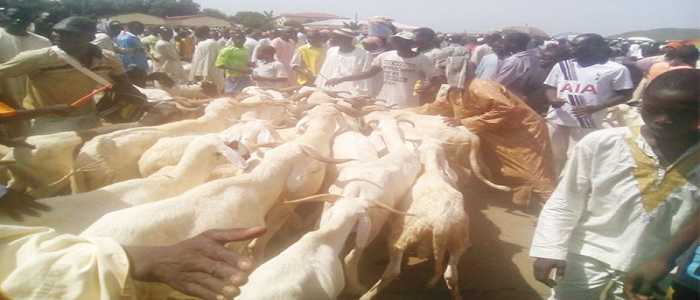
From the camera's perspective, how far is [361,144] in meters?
4.45

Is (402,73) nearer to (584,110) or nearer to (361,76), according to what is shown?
(361,76)

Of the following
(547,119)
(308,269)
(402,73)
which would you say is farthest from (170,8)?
(308,269)

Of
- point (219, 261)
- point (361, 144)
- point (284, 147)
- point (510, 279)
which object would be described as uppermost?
point (219, 261)

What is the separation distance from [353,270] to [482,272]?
5.05 feet

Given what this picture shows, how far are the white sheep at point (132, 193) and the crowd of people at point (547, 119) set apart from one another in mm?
846

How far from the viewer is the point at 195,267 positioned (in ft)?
5.27

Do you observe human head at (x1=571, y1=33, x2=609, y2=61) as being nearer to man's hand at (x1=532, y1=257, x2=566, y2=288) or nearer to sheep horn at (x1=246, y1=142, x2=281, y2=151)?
man's hand at (x1=532, y1=257, x2=566, y2=288)

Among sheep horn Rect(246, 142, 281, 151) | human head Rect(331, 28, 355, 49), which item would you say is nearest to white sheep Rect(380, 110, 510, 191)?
sheep horn Rect(246, 142, 281, 151)

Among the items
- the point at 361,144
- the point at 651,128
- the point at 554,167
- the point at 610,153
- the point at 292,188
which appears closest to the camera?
the point at 651,128

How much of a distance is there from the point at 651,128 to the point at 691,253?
2.33 ft

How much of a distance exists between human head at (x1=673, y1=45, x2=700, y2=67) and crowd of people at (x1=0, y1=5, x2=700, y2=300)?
0.02 m

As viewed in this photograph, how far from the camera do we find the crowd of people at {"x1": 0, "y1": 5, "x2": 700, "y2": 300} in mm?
2193

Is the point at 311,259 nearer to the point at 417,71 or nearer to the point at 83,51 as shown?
the point at 83,51

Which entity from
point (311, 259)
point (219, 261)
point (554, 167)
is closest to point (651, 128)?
point (311, 259)
